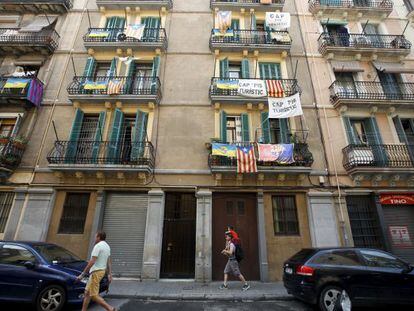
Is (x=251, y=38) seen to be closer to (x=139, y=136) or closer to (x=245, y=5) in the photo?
(x=245, y=5)

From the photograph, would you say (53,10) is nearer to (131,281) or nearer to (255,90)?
(255,90)

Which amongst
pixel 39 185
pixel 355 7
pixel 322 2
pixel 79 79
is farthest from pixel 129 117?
pixel 355 7

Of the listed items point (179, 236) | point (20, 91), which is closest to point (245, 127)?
point (179, 236)

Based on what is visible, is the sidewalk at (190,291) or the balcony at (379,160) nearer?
the sidewalk at (190,291)

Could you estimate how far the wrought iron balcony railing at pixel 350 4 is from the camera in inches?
583

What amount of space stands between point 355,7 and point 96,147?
17.3 metres

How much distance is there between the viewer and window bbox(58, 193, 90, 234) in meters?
10.8

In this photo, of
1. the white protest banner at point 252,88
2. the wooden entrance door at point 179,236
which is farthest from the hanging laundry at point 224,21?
the wooden entrance door at point 179,236

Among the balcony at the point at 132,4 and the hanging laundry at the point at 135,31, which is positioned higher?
the balcony at the point at 132,4

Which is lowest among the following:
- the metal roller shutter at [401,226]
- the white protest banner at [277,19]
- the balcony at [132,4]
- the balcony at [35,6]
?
the metal roller shutter at [401,226]

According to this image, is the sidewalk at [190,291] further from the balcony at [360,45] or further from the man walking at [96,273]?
the balcony at [360,45]

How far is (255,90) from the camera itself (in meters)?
12.3

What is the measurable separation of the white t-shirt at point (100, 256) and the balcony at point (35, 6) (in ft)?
52.1

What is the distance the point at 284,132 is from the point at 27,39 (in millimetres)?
15281
